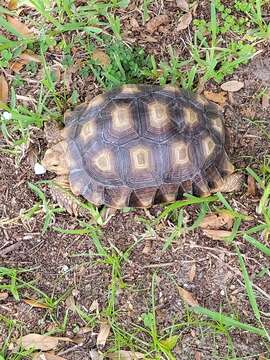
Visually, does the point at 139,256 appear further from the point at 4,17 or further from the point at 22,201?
the point at 4,17

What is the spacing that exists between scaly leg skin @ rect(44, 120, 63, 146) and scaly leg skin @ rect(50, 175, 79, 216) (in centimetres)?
22

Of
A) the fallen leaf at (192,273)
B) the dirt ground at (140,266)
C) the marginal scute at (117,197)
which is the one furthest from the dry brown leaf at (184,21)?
the fallen leaf at (192,273)

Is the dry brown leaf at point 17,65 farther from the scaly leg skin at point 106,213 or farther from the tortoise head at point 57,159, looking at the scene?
the scaly leg skin at point 106,213

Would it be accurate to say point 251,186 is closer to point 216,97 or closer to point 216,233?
point 216,233

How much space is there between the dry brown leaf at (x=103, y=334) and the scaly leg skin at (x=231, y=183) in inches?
39.0

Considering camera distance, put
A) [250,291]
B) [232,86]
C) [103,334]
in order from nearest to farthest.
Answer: [250,291] → [103,334] → [232,86]

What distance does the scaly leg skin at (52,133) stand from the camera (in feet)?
11.7

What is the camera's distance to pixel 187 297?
3.44 meters

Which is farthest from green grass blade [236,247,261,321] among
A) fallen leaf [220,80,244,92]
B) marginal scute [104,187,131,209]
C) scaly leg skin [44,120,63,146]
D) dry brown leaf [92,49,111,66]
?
dry brown leaf [92,49,111,66]

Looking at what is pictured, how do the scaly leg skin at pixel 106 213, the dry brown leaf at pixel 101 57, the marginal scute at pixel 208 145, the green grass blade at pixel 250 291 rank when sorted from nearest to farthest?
1. the green grass blade at pixel 250 291
2. the marginal scute at pixel 208 145
3. the scaly leg skin at pixel 106 213
4. the dry brown leaf at pixel 101 57

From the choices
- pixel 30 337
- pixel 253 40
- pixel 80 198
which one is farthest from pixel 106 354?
pixel 253 40

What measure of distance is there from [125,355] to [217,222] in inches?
36.7

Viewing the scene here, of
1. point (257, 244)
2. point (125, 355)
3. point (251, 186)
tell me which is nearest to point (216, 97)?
point (251, 186)

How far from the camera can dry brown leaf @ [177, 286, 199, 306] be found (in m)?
3.43
